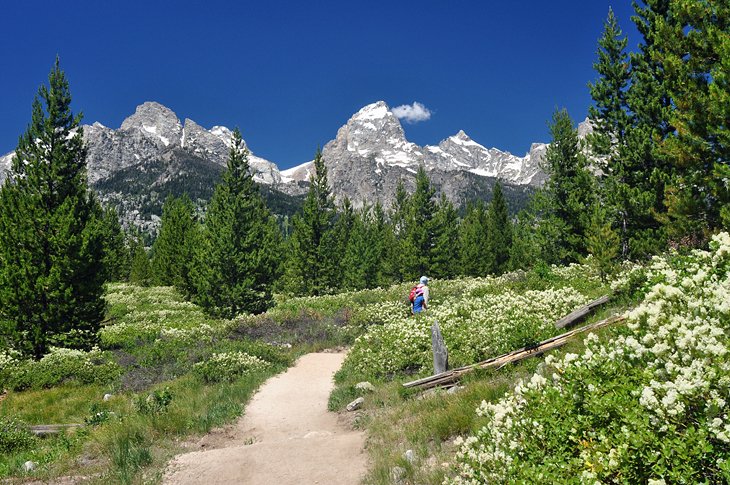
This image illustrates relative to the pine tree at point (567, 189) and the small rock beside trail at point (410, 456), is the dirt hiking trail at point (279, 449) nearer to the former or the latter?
the small rock beside trail at point (410, 456)

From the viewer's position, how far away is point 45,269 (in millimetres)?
20172

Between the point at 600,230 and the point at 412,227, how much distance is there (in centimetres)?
2823

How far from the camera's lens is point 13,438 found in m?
10.9

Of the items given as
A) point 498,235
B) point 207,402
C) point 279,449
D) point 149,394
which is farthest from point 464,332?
point 498,235

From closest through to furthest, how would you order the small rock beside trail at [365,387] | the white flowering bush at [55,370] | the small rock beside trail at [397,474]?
1. the small rock beside trail at [397,474]
2. the small rock beside trail at [365,387]
3. the white flowering bush at [55,370]

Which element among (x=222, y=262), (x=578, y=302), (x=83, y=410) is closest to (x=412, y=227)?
(x=222, y=262)

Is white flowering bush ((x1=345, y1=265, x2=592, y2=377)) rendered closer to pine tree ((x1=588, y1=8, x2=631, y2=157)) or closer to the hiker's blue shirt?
the hiker's blue shirt

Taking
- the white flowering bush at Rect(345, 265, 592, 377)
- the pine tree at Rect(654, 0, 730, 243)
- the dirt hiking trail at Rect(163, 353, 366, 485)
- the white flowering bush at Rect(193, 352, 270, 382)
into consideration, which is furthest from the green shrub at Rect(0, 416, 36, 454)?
the pine tree at Rect(654, 0, 730, 243)

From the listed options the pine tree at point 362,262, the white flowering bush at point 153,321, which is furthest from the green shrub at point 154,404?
the pine tree at point 362,262

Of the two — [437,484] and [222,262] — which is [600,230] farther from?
[222,262]

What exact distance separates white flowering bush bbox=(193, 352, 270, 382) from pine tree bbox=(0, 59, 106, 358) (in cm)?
872

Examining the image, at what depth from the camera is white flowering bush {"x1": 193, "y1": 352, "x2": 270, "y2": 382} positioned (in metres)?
15.5

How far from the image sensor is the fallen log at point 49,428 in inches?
466

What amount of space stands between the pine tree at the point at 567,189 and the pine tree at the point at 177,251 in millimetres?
29800
